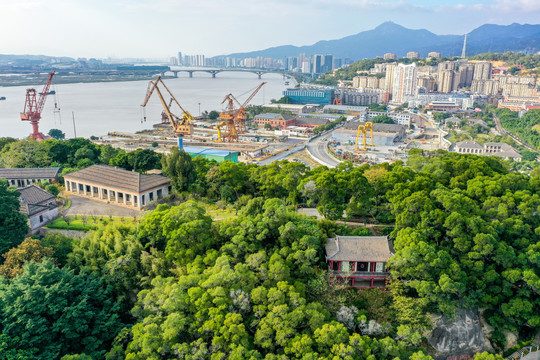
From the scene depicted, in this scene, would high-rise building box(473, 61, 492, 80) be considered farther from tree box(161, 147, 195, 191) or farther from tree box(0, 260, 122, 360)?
tree box(0, 260, 122, 360)

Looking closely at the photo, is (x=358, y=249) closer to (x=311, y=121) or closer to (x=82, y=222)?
(x=82, y=222)

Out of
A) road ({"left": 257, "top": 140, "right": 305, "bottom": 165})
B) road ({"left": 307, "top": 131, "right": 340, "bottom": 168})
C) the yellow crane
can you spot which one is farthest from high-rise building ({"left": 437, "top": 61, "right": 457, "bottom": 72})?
road ({"left": 257, "top": 140, "right": 305, "bottom": 165})

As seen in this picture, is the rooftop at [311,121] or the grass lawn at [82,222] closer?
the grass lawn at [82,222]

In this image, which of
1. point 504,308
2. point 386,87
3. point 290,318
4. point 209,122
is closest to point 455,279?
point 504,308

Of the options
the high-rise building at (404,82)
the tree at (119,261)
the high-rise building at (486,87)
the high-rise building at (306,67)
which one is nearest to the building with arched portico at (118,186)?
the tree at (119,261)

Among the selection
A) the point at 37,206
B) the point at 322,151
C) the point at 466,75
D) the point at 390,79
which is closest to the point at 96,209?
the point at 37,206

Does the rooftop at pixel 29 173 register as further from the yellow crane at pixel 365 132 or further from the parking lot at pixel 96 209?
the yellow crane at pixel 365 132

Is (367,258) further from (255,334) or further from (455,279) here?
(255,334)
